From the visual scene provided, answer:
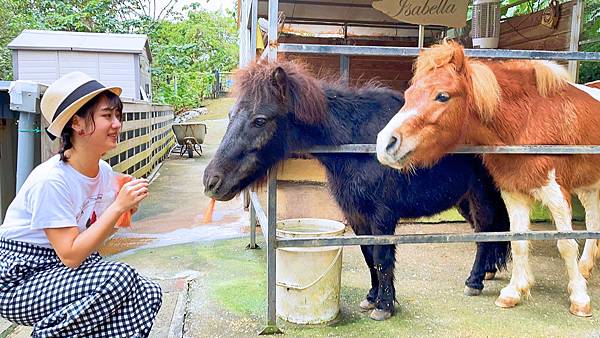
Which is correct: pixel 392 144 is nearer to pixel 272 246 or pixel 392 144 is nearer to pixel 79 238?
pixel 272 246

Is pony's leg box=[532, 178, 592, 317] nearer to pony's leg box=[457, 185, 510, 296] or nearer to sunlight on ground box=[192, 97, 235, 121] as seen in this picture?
pony's leg box=[457, 185, 510, 296]

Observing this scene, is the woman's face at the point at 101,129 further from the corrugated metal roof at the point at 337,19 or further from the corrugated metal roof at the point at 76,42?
the corrugated metal roof at the point at 76,42

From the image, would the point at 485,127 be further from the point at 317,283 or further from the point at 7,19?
the point at 7,19

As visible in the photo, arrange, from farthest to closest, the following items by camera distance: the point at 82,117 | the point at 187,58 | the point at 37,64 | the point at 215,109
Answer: the point at 215,109 → the point at 187,58 → the point at 37,64 → the point at 82,117

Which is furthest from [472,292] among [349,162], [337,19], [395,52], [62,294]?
[337,19]

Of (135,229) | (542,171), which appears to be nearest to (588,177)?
(542,171)

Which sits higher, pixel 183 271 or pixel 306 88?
pixel 306 88

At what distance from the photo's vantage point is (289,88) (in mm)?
2301

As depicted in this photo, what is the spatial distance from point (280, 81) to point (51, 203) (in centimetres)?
117

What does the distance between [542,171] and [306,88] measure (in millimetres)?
1364

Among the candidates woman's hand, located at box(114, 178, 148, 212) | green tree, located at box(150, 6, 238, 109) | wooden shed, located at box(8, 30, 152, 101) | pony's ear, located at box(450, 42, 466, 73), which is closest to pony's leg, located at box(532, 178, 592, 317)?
pony's ear, located at box(450, 42, 466, 73)

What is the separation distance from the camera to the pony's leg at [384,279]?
258 centimetres

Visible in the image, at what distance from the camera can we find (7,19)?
14.1 metres

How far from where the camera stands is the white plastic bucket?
2549mm
